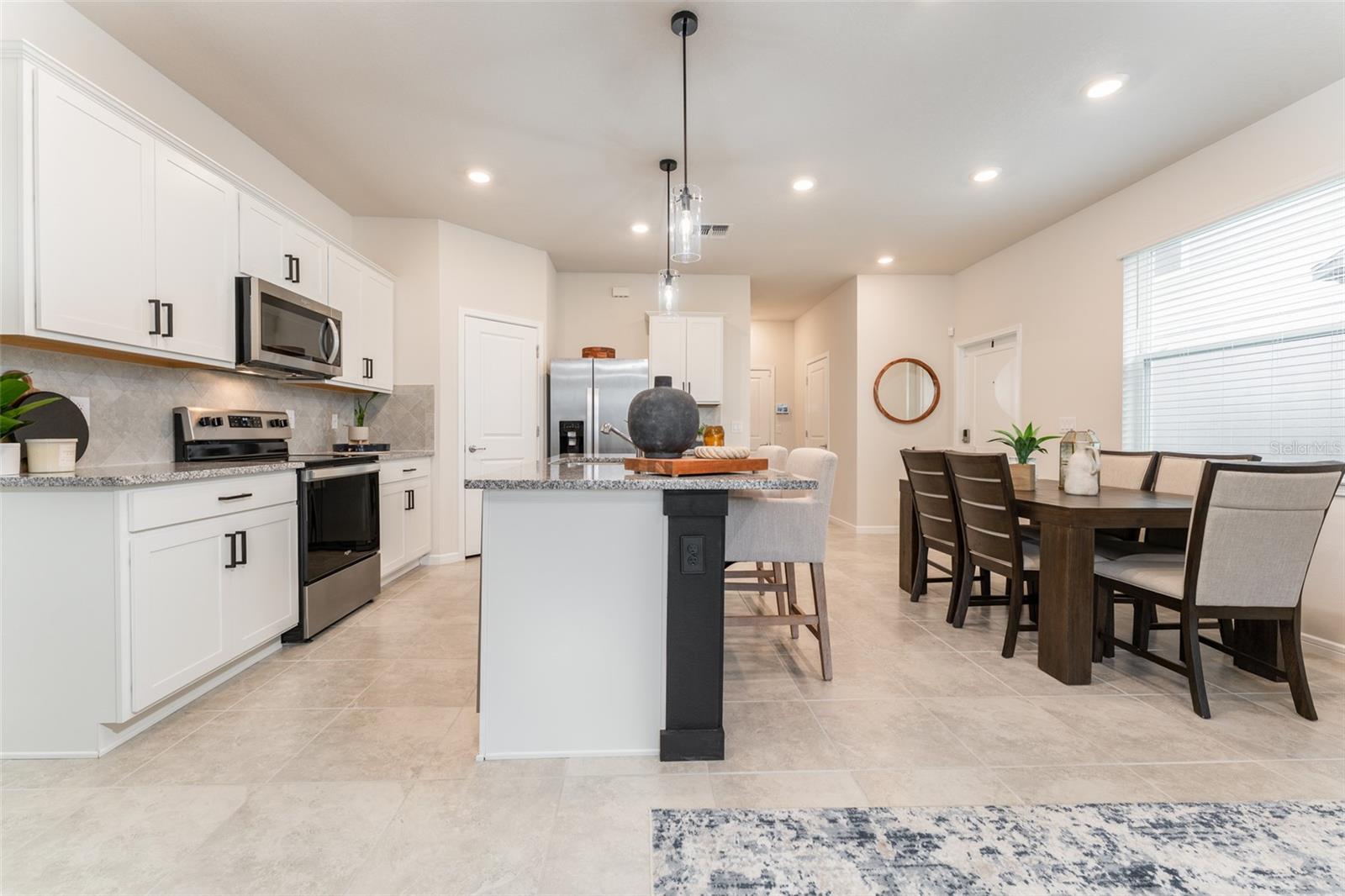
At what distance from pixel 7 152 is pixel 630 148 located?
2529 millimetres

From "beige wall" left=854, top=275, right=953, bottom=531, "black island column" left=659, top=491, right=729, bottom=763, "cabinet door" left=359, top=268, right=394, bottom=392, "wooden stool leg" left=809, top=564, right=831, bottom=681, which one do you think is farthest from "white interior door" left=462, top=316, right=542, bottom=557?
"beige wall" left=854, top=275, right=953, bottom=531

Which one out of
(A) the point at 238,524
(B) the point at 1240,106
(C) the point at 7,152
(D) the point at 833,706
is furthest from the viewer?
(B) the point at 1240,106

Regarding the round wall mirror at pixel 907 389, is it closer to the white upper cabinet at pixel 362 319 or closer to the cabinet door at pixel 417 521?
the cabinet door at pixel 417 521

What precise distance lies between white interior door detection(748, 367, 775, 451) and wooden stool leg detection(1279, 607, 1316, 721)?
6.21m

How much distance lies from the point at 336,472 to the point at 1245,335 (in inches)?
197

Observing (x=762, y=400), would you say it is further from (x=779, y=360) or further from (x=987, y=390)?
(x=987, y=390)

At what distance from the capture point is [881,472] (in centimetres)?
602

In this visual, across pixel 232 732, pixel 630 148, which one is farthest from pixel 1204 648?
pixel 232 732

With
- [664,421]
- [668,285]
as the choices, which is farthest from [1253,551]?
[668,285]

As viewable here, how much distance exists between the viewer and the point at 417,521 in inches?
162

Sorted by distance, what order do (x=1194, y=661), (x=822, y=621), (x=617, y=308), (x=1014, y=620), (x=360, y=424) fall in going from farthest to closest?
(x=617, y=308)
(x=360, y=424)
(x=1014, y=620)
(x=822, y=621)
(x=1194, y=661)

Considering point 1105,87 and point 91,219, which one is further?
point 1105,87

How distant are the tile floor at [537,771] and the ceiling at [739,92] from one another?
267 centimetres

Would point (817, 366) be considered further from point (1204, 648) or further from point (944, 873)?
point (944, 873)
